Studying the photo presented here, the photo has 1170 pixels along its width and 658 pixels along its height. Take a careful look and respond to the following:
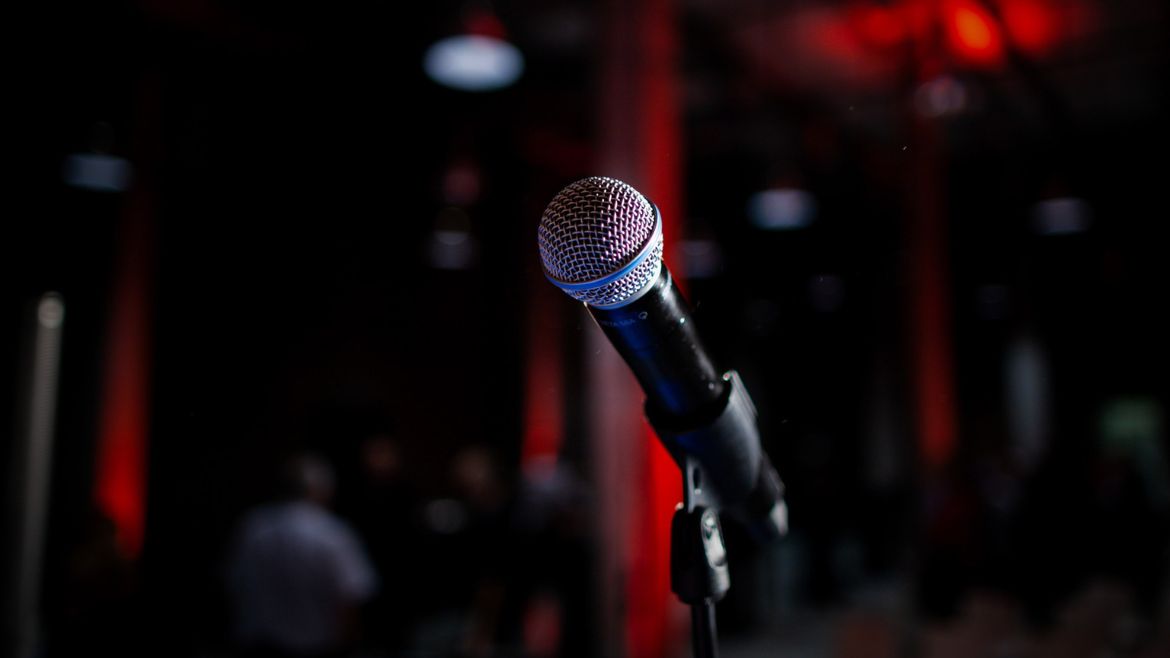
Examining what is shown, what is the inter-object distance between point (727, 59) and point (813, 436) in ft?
38.4

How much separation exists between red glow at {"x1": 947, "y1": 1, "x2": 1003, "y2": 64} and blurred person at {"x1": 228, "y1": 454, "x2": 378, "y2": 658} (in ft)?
16.5

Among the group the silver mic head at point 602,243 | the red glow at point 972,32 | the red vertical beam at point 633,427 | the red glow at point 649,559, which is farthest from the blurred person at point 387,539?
the silver mic head at point 602,243

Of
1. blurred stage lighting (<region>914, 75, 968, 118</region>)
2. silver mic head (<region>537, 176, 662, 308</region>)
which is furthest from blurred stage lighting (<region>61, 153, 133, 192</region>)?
silver mic head (<region>537, 176, 662, 308</region>)

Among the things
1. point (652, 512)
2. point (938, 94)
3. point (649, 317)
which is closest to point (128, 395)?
point (652, 512)

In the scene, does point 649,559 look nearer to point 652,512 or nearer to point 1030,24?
point 652,512

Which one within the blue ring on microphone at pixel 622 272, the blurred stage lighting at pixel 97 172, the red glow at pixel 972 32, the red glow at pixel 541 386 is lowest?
the blue ring on microphone at pixel 622 272

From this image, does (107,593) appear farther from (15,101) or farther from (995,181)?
(995,181)

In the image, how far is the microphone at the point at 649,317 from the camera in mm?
857

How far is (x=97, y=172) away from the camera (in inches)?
265

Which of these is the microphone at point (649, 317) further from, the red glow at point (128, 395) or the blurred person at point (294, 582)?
the red glow at point (128, 395)

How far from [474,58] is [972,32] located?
11.9 feet

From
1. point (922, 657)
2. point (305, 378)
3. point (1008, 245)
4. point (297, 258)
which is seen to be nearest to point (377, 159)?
point (297, 258)

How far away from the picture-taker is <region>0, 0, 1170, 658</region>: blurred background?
169 inches

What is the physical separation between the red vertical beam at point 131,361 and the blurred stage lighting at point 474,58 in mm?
3528
